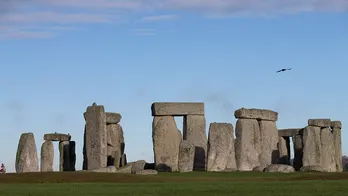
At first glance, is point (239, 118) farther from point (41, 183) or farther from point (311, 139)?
point (41, 183)

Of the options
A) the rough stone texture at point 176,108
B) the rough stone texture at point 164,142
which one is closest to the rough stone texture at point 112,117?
the rough stone texture at point 176,108

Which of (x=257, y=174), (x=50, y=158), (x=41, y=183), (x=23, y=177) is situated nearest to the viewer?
(x=41, y=183)

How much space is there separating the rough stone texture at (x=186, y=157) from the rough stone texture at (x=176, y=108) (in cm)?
510

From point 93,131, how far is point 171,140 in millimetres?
4221

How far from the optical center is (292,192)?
2812cm

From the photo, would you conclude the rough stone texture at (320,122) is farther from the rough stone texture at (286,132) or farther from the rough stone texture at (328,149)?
the rough stone texture at (286,132)

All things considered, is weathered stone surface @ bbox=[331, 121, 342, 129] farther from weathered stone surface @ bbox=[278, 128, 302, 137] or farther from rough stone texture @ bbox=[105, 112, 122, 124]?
rough stone texture @ bbox=[105, 112, 122, 124]

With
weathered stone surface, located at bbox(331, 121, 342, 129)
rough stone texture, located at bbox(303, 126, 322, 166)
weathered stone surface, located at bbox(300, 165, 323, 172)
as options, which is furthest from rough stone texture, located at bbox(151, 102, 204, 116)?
weathered stone surface, located at bbox(300, 165, 323, 172)

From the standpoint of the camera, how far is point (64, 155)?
5291 cm

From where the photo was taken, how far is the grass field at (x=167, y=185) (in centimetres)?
2842

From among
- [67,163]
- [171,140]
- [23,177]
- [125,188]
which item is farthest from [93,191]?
[67,163]

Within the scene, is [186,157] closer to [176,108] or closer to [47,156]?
[176,108]

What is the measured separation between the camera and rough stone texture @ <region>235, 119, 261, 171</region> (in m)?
48.2

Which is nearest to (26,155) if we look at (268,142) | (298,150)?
(268,142)
